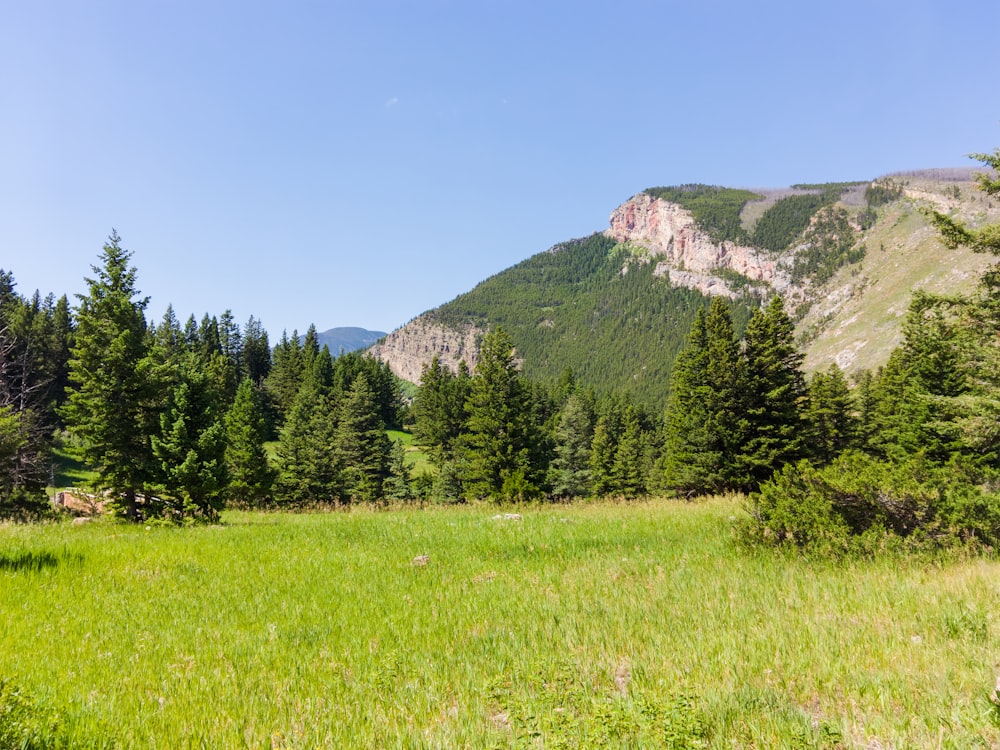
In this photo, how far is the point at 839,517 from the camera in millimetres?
9195

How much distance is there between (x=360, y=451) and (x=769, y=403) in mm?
38331

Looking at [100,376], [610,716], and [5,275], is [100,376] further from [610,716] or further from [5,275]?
[5,275]

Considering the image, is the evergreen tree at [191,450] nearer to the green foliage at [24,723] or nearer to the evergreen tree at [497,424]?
the green foliage at [24,723]

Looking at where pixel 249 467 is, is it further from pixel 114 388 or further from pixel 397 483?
pixel 114 388

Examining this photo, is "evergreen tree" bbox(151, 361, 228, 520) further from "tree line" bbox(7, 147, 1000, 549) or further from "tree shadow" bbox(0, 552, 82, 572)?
"tree shadow" bbox(0, 552, 82, 572)

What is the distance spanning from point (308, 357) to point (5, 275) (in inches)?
2128

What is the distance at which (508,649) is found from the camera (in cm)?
559

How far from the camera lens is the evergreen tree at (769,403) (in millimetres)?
30516

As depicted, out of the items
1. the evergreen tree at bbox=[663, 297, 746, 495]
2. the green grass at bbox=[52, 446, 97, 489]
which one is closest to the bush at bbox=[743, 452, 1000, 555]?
the evergreen tree at bbox=[663, 297, 746, 495]

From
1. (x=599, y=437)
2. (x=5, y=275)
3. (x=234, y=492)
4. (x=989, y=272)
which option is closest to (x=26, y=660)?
(x=989, y=272)

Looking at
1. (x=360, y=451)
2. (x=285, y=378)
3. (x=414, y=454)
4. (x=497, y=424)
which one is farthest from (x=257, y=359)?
(x=497, y=424)

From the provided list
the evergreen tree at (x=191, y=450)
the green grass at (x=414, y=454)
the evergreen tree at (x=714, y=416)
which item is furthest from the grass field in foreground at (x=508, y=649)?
the green grass at (x=414, y=454)

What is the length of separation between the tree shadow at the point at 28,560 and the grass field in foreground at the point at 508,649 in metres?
0.07

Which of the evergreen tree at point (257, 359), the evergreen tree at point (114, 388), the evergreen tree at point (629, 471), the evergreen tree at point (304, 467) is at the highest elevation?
the evergreen tree at point (257, 359)
